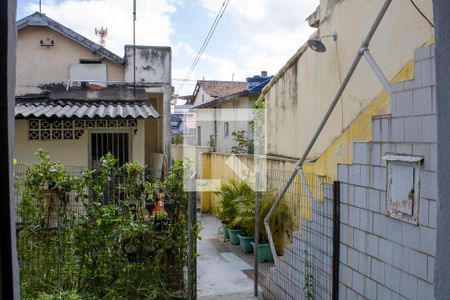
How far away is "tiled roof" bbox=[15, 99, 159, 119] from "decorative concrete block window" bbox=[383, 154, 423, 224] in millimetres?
4448

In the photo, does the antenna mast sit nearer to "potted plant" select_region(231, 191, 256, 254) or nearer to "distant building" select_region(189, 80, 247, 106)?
"potted plant" select_region(231, 191, 256, 254)

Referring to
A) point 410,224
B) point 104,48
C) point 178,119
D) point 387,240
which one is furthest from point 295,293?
point 178,119

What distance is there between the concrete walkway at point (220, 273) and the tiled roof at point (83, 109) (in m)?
2.65

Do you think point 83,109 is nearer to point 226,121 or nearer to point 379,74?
point 379,74

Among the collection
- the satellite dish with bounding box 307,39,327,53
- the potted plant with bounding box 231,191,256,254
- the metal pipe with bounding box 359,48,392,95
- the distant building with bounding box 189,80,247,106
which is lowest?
the potted plant with bounding box 231,191,256,254

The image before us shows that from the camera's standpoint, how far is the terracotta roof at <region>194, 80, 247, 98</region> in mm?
20636

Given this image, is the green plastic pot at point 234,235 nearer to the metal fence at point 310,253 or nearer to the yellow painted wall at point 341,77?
the yellow painted wall at point 341,77

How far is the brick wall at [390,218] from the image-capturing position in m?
2.48

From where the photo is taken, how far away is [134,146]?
7266mm

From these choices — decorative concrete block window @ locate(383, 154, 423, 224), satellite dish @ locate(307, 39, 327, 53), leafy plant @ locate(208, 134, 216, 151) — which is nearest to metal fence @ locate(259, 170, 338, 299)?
decorative concrete block window @ locate(383, 154, 423, 224)

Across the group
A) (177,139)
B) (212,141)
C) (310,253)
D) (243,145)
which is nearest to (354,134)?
(310,253)

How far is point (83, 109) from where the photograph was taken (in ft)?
22.9

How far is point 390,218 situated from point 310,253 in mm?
1339

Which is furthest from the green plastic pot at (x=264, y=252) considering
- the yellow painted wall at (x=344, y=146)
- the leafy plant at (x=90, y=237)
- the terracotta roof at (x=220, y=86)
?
the terracotta roof at (x=220, y=86)
